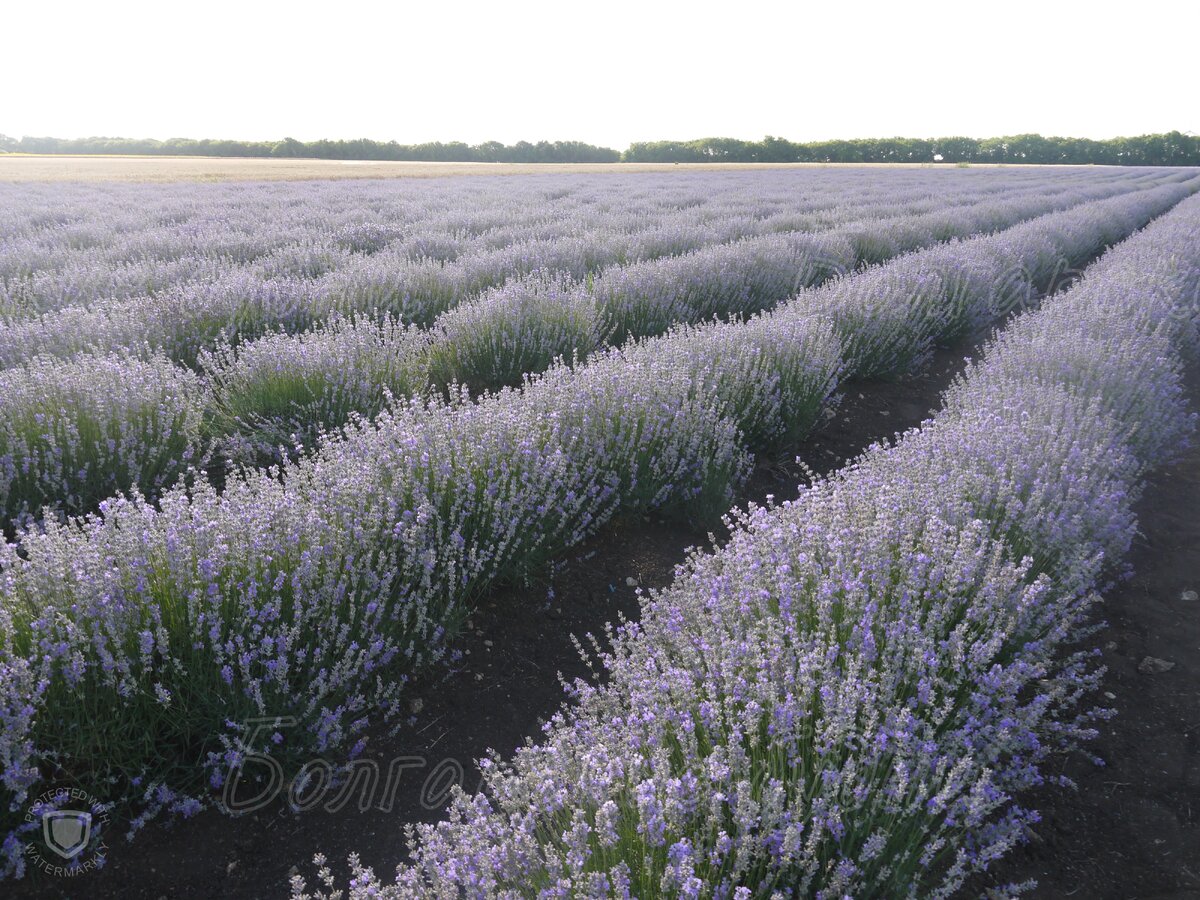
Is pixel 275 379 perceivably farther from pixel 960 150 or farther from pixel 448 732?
pixel 960 150

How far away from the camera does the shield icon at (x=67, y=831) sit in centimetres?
163

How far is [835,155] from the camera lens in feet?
166

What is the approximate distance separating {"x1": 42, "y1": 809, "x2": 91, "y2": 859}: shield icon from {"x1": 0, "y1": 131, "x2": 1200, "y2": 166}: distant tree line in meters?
51.9

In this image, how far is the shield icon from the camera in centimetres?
163

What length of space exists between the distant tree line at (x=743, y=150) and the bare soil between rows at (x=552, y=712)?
5070cm

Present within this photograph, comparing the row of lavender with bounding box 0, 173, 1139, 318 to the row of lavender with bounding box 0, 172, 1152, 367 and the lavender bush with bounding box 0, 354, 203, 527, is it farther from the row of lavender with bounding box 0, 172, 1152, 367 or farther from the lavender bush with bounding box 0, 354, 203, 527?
the lavender bush with bounding box 0, 354, 203, 527

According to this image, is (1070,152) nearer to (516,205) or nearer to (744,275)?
(516,205)

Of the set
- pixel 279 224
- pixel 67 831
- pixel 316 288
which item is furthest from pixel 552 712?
pixel 279 224

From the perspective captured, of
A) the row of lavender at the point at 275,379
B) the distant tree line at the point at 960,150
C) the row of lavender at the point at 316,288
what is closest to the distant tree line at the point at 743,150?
the distant tree line at the point at 960,150

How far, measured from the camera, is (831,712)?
156 centimetres

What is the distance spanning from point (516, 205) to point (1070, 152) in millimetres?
52841

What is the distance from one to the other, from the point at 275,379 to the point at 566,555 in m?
1.75

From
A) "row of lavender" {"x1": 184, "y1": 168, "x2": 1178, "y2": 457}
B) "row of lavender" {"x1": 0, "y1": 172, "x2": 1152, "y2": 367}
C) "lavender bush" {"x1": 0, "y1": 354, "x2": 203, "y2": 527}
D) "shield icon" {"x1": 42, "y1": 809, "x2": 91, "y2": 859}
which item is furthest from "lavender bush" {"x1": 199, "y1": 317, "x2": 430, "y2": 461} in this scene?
"shield icon" {"x1": 42, "y1": 809, "x2": 91, "y2": 859}

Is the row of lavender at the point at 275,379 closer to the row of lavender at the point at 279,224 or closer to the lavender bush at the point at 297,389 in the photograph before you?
the lavender bush at the point at 297,389
